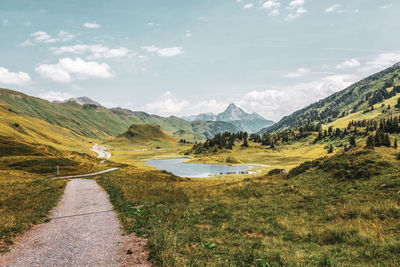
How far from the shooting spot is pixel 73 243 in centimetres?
1337

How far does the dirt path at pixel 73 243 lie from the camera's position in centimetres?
1097

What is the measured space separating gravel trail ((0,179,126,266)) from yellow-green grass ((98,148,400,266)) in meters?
1.77

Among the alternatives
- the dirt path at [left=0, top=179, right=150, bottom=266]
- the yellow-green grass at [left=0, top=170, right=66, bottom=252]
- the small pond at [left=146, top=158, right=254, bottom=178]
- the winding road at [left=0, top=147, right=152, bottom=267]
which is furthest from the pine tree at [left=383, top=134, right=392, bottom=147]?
the yellow-green grass at [left=0, top=170, right=66, bottom=252]

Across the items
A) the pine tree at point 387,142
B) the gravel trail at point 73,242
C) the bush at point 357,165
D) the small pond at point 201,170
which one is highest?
the bush at point 357,165

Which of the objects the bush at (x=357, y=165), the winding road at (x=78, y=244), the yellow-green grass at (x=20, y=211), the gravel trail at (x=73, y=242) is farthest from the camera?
the bush at (x=357, y=165)

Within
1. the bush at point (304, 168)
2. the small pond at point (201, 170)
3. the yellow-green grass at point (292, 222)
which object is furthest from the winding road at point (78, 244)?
the small pond at point (201, 170)

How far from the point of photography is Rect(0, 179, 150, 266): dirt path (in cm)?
1097

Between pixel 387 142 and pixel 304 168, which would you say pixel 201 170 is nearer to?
pixel 304 168

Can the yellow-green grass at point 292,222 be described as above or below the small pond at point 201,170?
above

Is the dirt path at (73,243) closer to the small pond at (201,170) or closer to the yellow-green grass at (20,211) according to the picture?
the yellow-green grass at (20,211)

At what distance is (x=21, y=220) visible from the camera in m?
17.1

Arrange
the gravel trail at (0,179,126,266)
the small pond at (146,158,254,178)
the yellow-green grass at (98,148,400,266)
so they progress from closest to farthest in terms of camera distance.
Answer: the yellow-green grass at (98,148,400,266)
the gravel trail at (0,179,126,266)
the small pond at (146,158,254,178)

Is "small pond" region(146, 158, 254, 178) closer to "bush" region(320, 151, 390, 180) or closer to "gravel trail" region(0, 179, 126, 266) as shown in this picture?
"bush" region(320, 151, 390, 180)

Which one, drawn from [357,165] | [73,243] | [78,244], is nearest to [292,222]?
[357,165]
